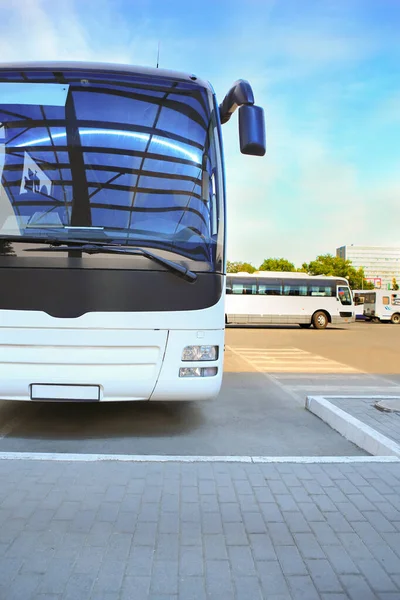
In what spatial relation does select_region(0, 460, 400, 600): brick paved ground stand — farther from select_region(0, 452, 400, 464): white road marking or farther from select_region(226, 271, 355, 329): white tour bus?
select_region(226, 271, 355, 329): white tour bus

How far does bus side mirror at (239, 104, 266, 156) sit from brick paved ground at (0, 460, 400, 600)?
3.00 m

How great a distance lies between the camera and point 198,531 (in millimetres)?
2955

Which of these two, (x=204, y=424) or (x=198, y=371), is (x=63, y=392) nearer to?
(x=198, y=371)

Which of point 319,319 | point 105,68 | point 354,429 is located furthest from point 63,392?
point 319,319

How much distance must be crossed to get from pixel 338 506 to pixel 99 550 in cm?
162

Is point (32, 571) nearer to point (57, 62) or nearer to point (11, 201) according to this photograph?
point (11, 201)

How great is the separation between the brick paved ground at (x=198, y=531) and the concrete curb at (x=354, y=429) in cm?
41

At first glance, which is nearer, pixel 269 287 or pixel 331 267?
pixel 269 287

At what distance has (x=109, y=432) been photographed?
5258mm

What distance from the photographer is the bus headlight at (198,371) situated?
464 cm

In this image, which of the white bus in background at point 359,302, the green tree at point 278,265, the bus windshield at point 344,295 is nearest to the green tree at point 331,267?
the green tree at point 278,265

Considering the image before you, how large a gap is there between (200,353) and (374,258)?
12789cm

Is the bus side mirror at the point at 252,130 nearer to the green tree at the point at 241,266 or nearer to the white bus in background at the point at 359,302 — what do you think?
the white bus in background at the point at 359,302

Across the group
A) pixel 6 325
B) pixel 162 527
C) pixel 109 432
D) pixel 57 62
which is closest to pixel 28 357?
pixel 6 325
